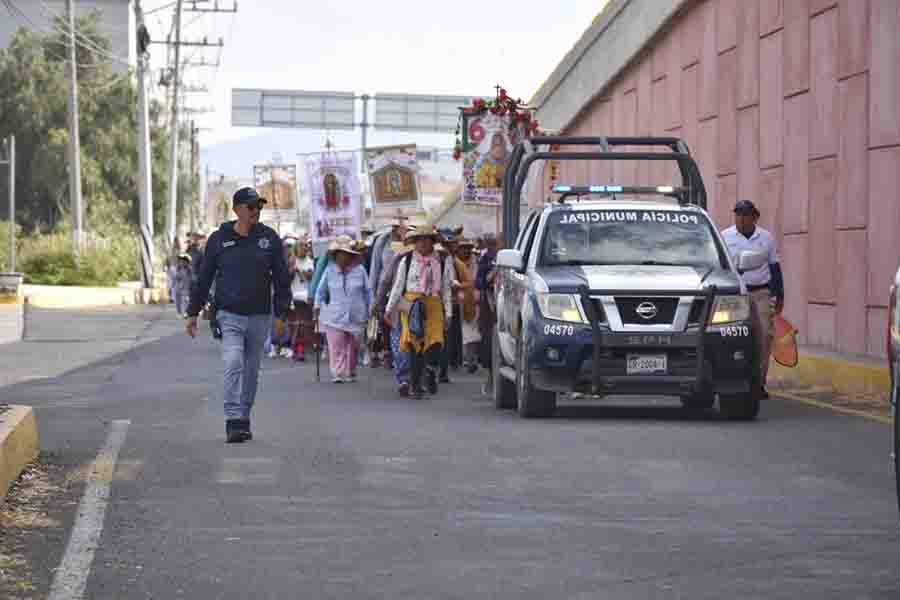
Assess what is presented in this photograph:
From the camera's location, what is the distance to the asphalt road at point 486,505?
8.73 meters

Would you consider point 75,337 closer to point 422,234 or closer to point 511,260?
point 422,234

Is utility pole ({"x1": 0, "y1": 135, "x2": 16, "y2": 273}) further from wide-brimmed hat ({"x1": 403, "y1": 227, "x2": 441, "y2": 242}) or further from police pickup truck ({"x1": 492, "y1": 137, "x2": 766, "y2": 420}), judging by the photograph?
police pickup truck ({"x1": 492, "y1": 137, "x2": 766, "y2": 420})

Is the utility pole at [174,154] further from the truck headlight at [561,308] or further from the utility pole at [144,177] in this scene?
the truck headlight at [561,308]

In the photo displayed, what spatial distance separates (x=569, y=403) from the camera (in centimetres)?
1952

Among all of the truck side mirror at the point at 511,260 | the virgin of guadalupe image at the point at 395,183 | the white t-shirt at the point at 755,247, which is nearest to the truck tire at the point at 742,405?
the truck side mirror at the point at 511,260

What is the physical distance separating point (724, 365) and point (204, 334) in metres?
22.2

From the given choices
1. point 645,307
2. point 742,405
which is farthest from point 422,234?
point 742,405

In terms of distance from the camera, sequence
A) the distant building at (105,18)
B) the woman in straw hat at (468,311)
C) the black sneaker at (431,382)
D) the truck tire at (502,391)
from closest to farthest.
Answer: the truck tire at (502,391) → the black sneaker at (431,382) → the woman in straw hat at (468,311) → the distant building at (105,18)

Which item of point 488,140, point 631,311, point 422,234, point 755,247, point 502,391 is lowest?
point 502,391

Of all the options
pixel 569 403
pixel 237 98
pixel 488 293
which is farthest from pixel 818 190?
pixel 237 98

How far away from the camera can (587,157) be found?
63.6 feet

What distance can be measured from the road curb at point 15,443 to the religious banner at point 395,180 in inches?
927

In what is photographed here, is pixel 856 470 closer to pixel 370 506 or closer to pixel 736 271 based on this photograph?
pixel 370 506

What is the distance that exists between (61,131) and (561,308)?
6941cm
